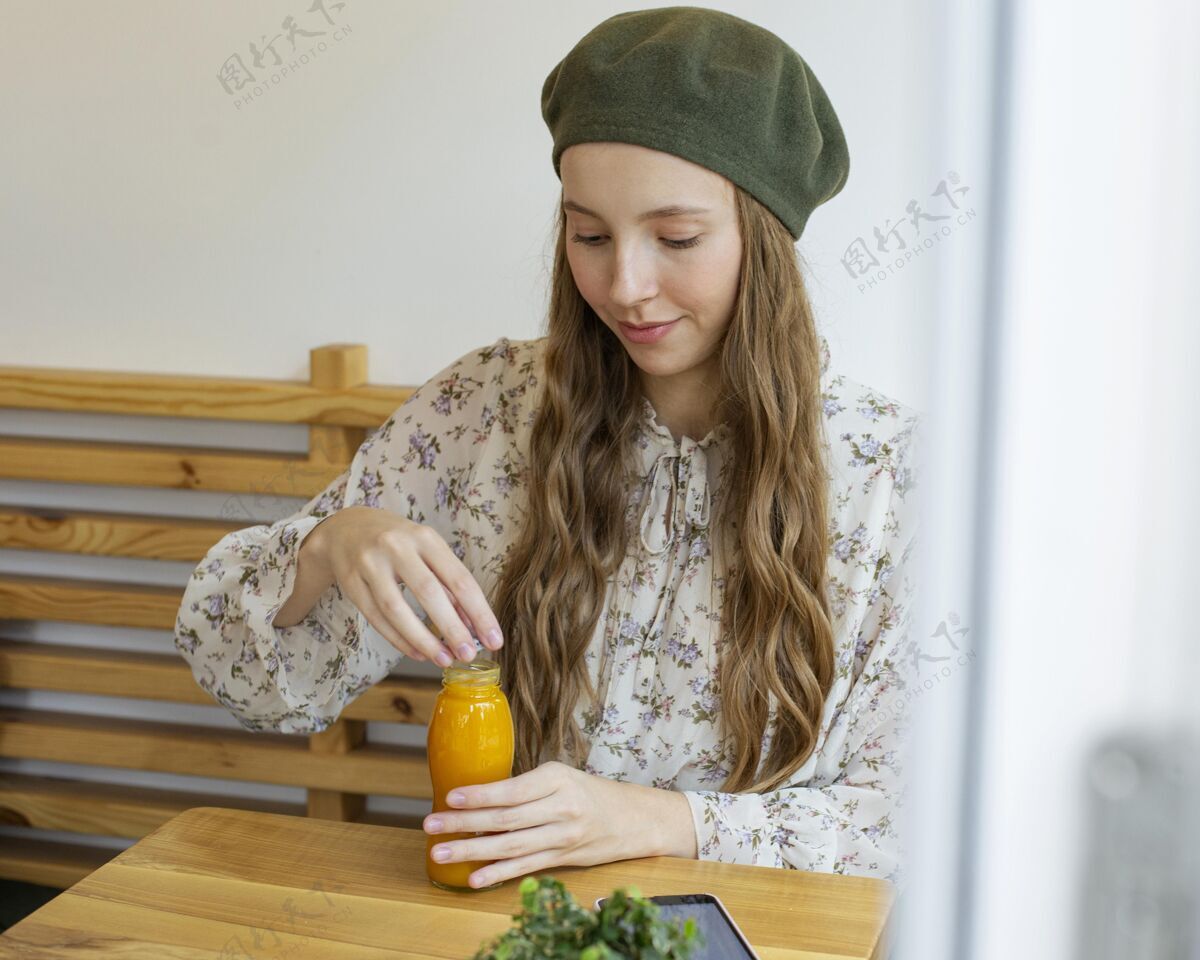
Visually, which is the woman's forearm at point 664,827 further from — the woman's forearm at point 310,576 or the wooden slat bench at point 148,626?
the wooden slat bench at point 148,626

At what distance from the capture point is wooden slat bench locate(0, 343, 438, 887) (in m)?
1.88

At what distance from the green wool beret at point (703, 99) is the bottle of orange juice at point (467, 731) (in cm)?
52

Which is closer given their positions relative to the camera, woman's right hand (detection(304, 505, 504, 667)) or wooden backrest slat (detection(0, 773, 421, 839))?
woman's right hand (detection(304, 505, 504, 667))

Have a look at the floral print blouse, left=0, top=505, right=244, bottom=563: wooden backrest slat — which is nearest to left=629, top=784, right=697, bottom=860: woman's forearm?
the floral print blouse

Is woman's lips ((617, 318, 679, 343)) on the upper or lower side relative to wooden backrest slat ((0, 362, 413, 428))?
upper

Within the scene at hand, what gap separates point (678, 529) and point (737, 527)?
0.06 meters

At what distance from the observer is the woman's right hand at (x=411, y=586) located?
1.02 metres

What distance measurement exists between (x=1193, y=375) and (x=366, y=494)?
4.28ft

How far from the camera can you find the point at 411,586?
106 centimetres

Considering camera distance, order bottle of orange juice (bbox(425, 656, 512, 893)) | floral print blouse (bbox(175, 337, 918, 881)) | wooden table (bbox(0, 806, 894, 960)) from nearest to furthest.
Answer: wooden table (bbox(0, 806, 894, 960))
bottle of orange juice (bbox(425, 656, 512, 893))
floral print blouse (bbox(175, 337, 918, 881))

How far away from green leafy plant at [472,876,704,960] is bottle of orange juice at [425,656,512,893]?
0.35 m

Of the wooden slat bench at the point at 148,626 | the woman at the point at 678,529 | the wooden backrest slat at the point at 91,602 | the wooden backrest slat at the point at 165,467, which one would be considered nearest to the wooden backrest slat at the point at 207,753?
the wooden slat bench at the point at 148,626

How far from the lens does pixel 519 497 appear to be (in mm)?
1407

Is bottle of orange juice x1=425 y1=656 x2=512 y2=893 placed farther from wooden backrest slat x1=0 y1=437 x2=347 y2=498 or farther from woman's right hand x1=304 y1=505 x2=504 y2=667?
wooden backrest slat x1=0 y1=437 x2=347 y2=498
